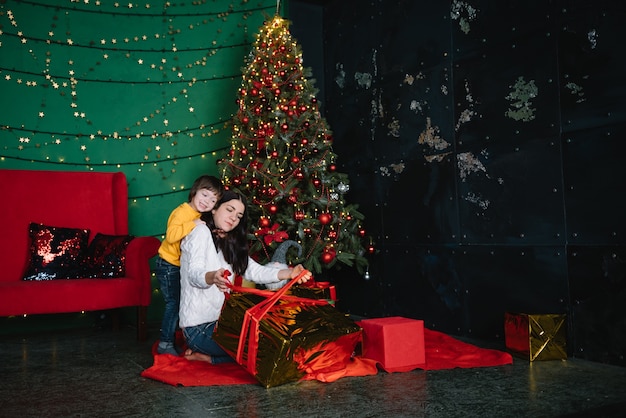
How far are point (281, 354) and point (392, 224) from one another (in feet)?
7.76

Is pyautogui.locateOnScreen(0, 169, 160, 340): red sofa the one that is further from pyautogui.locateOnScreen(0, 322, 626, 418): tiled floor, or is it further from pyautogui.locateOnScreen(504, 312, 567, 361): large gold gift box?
pyautogui.locateOnScreen(504, 312, 567, 361): large gold gift box

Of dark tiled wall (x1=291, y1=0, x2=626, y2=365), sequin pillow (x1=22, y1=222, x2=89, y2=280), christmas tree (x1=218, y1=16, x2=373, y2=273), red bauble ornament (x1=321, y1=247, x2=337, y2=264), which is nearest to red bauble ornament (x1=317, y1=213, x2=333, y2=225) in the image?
christmas tree (x1=218, y1=16, x2=373, y2=273)

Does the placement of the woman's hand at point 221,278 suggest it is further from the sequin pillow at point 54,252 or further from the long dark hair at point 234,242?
the sequin pillow at point 54,252

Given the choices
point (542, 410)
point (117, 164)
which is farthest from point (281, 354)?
point (117, 164)

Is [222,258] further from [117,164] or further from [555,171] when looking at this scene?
[117,164]

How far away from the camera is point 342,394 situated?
261 centimetres

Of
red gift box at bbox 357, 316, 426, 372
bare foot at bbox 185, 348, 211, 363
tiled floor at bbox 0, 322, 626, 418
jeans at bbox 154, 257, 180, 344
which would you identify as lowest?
tiled floor at bbox 0, 322, 626, 418

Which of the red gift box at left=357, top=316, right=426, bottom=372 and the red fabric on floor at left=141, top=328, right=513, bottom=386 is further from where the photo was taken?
the red gift box at left=357, top=316, right=426, bottom=372

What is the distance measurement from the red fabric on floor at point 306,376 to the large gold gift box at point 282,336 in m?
0.10

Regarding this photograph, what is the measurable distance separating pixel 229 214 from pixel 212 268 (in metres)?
0.32

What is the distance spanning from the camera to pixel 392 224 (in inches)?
188

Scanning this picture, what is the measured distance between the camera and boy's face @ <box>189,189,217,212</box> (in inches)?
136

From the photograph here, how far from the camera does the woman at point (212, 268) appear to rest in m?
3.11

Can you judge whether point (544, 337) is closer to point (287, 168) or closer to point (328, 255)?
point (328, 255)
